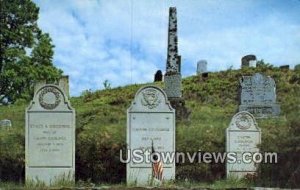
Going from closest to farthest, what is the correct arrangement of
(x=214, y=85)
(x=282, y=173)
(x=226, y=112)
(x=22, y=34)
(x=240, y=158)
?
(x=282, y=173) < (x=240, y=158) < (x=226, y=112) < (x=22, y=34) < (x=214, y=85)

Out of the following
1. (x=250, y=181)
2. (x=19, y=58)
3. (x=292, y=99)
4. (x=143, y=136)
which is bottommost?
(x=250, y=181)

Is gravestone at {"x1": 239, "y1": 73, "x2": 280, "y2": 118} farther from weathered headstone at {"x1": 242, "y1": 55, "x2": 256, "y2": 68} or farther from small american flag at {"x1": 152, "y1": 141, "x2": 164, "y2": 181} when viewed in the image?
small american flag at {"x1": 152, "y1": 141, "x2": 164, "y2": 181}

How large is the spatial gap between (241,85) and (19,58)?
30.7 feet

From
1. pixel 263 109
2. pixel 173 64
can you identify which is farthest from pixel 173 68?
pixel 263 109

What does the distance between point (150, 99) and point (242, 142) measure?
231cm

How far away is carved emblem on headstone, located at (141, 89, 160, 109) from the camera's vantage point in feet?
38.5

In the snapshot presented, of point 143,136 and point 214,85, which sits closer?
point 143,136

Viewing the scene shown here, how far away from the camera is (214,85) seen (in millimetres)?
26406

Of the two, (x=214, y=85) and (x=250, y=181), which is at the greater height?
(x=214, y=85)

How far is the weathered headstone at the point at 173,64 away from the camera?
18.6m

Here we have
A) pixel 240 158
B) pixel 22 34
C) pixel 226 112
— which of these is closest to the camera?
pixel 240 158

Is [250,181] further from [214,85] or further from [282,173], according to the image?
[214,85]

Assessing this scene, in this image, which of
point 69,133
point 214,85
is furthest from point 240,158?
point 214,85

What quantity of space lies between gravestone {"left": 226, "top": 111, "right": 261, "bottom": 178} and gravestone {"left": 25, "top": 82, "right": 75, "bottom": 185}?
3.25m
